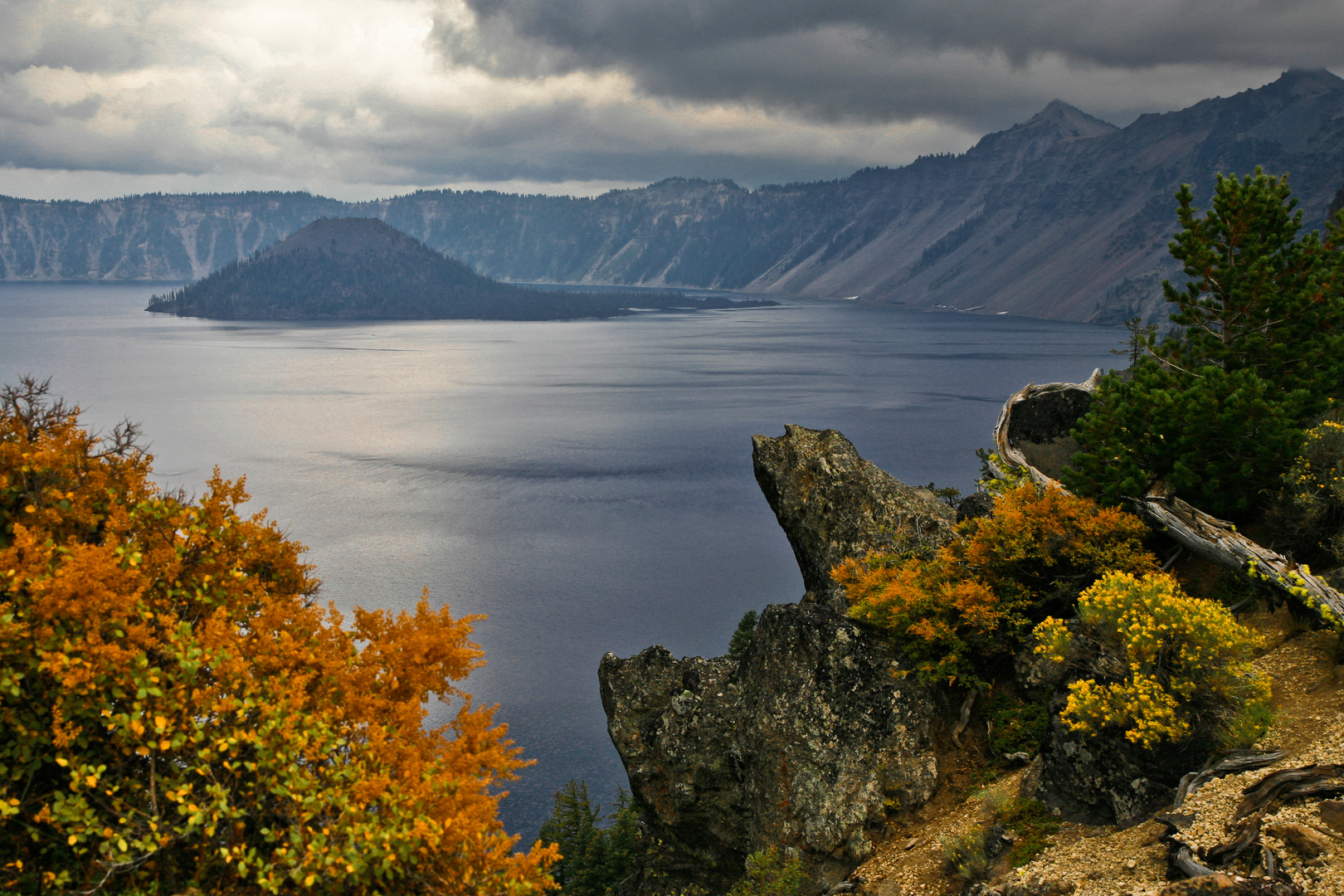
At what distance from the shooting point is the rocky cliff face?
20.7 m

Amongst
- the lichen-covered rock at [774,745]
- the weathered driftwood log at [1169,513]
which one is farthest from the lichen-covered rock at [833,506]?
the lichen-covered rock at [774,745]

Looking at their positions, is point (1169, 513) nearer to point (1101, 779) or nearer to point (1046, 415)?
point (1101, 779)

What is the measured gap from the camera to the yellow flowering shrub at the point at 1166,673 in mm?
15000

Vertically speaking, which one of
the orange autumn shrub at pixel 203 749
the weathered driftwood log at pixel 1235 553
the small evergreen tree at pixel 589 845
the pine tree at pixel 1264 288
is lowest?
the small evergreen tree at pixel 589 845

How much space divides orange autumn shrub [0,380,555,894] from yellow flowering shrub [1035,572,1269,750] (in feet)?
34.5

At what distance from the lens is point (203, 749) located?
11.9 meters

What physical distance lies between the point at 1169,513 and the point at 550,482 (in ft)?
296

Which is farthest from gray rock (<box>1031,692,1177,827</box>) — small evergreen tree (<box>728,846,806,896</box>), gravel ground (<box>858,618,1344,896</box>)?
small evergreen tree (<box>728,846,806,896</box>)

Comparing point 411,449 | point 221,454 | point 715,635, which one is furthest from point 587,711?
point 221,454

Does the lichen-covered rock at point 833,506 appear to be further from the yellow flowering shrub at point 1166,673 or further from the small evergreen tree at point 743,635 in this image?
the small evergreen tree at point 743,635

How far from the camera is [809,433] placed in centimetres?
3153

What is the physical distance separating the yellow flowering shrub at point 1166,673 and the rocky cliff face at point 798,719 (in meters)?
5.65

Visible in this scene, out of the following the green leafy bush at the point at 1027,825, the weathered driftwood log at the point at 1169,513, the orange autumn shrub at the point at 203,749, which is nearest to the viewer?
the orange autumn shrub at the point at 203,749

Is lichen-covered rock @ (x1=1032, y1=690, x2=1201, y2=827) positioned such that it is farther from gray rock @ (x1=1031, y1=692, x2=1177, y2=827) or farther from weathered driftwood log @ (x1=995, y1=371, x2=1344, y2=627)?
weathered driftwood log @ (x1=995, y1=371, x2=1344, y2=627)
